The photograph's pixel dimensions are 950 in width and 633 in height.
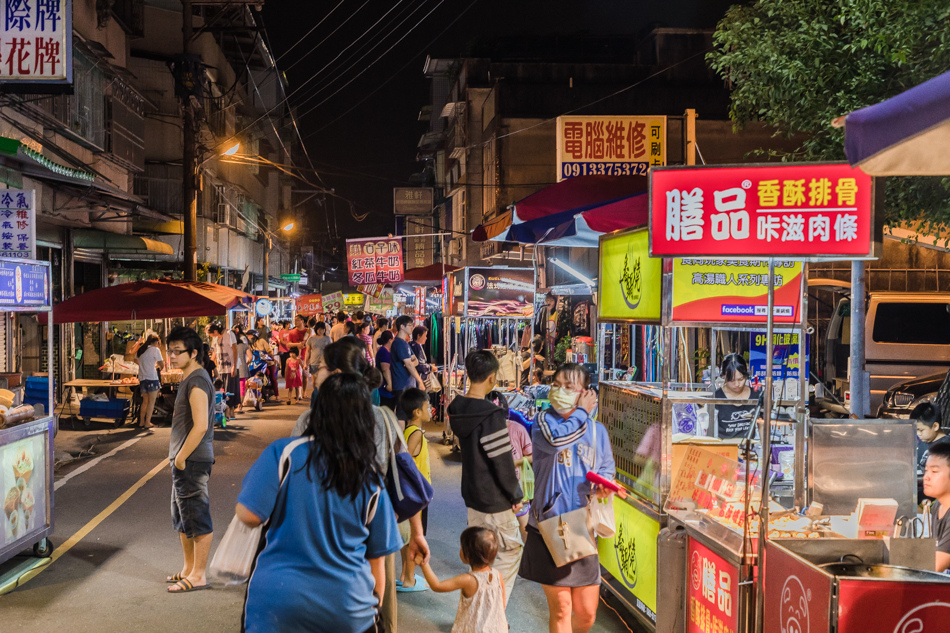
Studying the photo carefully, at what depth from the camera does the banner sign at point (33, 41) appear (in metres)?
9.98

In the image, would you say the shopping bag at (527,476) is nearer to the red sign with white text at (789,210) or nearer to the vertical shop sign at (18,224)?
the red sign with white text at (789,210)

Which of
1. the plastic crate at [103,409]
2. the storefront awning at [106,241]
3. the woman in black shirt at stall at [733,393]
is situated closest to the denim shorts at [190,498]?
the woman in black shirt at stall at [733,393]

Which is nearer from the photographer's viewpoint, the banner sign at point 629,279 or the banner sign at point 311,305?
the banner sign at point 629,279

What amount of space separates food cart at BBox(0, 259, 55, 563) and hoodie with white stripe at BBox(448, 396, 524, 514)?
13.1 feet

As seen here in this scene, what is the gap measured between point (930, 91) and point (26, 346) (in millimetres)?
19270

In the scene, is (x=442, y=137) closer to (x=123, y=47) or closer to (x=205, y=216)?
(x=205, y=216)

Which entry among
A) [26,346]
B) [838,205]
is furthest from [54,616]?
[26,346]

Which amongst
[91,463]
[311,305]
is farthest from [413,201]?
[91,463]

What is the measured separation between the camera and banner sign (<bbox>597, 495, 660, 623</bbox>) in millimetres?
5707

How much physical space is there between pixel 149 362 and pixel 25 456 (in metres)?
9.14

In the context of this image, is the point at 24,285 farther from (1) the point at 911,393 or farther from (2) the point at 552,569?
(1) the point at 911,393

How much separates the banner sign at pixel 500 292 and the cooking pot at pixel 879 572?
9.82 meters

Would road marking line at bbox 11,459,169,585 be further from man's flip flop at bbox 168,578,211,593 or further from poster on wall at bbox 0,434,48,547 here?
man's flip flop at bbox 168,578,211,593

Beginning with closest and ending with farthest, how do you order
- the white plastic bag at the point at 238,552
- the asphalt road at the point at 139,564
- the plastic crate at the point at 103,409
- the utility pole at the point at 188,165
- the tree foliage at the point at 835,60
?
the white plastic bag at the point at 238,552 → the asphalt road at the point at 139,564 → the tree foliage at the point at 835,60 → the plastic crate at the point at 103,409 → the utility pole at the point at 188,165
